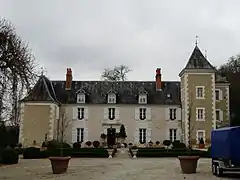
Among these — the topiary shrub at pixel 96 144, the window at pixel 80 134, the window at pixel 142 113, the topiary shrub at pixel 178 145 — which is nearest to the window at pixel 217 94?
the topiary shrub at pixel 178 145

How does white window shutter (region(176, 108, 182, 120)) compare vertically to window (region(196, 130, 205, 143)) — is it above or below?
above

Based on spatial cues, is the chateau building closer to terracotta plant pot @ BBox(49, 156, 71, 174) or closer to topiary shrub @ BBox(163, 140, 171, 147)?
topiary shrub @ BBox(163, 140, 171, 147)

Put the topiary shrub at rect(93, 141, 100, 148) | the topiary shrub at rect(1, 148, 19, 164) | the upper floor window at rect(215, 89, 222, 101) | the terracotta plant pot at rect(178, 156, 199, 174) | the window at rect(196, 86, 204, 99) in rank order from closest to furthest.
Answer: the terracotta plant pot at rect(178, 156, 199, 174)
the topiary shrub at rect(1, 148, 19, 164)
the window at rect(196, 86, 204, 99)
the topiary shrub at rect(93, 141, 100, 148)
the upper floor window at rect(215, 89, 222, 101)

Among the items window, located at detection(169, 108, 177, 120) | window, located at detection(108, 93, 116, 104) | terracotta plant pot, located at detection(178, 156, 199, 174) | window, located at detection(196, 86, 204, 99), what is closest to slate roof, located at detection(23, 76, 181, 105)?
window, located at detection(108, 93, 116, 104)

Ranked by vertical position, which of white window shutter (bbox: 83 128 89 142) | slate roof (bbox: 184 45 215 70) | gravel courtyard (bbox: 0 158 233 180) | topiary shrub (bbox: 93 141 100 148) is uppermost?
slate roof (bbox: 184 45 215 70)

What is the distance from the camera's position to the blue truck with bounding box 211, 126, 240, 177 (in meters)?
14.7

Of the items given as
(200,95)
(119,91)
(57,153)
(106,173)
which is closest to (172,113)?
(200,95)

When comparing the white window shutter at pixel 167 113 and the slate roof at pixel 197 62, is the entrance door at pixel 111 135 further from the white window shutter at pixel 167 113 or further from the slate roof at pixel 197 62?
the slate roof at pixel 197 62

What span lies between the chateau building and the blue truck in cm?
2191

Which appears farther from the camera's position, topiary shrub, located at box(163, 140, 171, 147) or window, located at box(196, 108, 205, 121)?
topiary shrub, located at box(163, 140, 171, 147)

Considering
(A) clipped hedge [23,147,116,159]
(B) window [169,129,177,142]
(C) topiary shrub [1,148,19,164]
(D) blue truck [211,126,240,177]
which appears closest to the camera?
(D) blue truck [211,126,240,177]

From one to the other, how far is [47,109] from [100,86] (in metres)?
7.89

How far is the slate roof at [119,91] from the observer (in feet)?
140

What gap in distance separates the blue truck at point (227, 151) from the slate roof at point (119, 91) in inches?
1031
